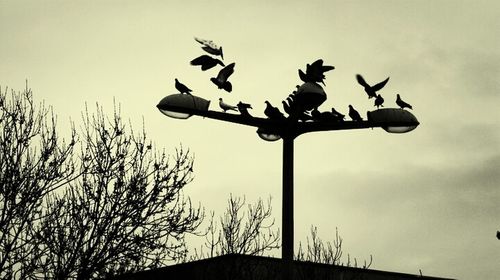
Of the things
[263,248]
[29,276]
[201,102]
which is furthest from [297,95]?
[263,248]

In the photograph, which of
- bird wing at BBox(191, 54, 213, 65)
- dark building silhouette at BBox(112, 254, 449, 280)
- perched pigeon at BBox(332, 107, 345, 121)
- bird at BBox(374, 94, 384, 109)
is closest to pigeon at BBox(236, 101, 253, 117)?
bird wing at BBox(191, 54, 213, 65)

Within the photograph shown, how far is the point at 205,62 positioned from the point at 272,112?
36.2 inches

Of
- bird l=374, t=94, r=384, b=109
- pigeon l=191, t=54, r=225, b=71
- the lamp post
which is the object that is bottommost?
the lamp post

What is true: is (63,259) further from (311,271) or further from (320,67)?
(320,67)

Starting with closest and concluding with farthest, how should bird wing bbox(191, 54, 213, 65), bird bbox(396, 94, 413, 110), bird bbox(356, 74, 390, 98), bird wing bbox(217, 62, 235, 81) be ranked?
bird wing bbox(191, 54, 213, 65)
bird wing bbox(217, 62, 235, 81)
bird bbox(356, 74, 390, 98)
bird bbox(396, 94, 413, 110)

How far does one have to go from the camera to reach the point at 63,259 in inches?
576

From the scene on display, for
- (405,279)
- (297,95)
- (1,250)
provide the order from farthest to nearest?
(405,279) → (1,250) → (297,95)

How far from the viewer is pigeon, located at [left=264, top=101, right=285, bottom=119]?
7.88m

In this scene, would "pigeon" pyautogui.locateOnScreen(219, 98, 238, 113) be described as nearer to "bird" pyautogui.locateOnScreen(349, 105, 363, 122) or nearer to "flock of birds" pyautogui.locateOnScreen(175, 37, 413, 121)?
"flock of birds" pyautogui.locateOnScreen(175, 37, 413, 121)

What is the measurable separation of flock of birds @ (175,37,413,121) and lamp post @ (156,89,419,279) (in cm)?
7

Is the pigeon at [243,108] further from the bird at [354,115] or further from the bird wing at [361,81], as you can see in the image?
the bird wing at [361,81]

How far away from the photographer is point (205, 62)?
766 centimetres

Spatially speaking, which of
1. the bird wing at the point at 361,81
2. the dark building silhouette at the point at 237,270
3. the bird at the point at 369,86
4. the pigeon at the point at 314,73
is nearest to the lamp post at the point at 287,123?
the bird at the point at 369,86

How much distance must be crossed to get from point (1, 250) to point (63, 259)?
1.23 meters
